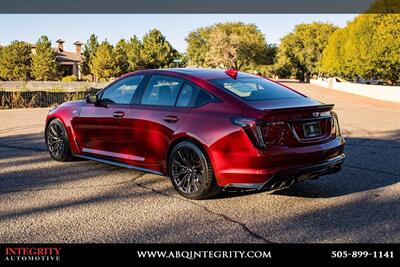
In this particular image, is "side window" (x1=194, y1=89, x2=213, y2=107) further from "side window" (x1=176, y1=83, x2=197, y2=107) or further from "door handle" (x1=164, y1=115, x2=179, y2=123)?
"door handle" (x1=164, y1=115, x2=179, y2=123)

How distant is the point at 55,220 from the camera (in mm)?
4582

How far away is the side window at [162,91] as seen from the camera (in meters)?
5.66

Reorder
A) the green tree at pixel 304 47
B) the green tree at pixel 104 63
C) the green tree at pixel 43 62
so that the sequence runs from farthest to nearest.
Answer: the green tree at pixel 304 47
the green tree at pixel 104 63
the green tree at pixel 43 62

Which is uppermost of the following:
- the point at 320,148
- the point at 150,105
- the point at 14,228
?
the point at 150,105

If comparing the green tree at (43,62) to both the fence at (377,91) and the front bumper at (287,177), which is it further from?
the front bumper at (287,177)

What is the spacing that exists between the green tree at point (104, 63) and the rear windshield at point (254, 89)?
65644mm

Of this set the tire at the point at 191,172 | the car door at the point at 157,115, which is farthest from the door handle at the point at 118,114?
the tire at the point at 191,172

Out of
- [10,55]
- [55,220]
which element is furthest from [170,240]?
[10,55]

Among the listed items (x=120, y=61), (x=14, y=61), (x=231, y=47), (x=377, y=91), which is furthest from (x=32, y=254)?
(x=231, y=47)

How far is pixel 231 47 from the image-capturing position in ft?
287

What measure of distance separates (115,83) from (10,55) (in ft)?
214

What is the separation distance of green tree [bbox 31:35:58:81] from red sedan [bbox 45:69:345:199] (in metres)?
63.0

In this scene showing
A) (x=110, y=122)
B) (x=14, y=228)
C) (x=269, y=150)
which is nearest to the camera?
(x=14, y=228)

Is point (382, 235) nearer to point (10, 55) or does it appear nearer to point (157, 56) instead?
point (10, 55)
